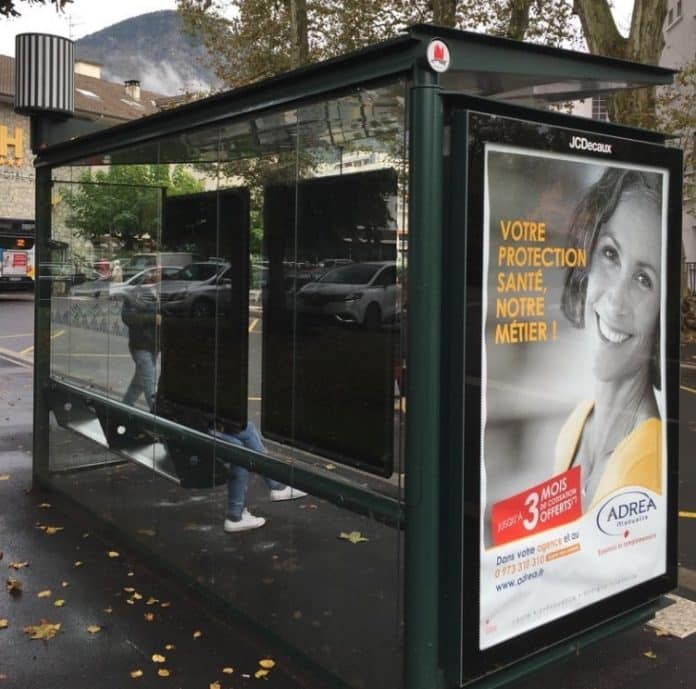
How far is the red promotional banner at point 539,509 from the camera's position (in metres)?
3.01

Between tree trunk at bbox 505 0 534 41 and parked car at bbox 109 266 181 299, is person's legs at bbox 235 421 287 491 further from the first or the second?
tree trunk at bbox 505 0 534 41

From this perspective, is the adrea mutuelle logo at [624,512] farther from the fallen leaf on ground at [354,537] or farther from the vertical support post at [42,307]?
the vertical support post at [42,307]

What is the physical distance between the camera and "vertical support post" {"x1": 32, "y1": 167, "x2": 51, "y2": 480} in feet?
20.2

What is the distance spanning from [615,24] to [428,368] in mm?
17283

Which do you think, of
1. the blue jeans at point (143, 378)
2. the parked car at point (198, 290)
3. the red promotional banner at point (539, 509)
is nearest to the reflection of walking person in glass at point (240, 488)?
the parked car at point (198, 290)

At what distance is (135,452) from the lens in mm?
5047

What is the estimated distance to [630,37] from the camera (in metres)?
17.6

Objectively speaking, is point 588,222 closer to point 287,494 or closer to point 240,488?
point 287,494

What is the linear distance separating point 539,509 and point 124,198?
11.0ft

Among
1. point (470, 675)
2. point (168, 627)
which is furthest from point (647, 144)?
point (168, 627)

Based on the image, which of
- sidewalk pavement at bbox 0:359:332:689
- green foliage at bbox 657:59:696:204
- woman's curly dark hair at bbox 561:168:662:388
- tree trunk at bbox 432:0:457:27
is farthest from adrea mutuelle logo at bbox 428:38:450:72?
tree trunk at bbox 432:0:457:27

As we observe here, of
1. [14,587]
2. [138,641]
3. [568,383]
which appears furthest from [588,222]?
[14,587]

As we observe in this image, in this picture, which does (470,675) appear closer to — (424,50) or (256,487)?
(256,487)

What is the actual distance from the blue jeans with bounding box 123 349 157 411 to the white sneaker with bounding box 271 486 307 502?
1.38 metres
